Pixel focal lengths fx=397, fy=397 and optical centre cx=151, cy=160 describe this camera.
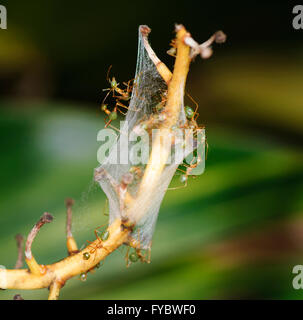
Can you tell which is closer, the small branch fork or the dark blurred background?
the small branch fork

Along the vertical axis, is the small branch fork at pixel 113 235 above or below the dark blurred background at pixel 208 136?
below

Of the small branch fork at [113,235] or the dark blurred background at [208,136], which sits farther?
the dark blurred background at [208,136]

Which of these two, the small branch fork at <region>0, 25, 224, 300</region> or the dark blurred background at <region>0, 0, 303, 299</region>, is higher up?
the dark blurred background at <region>0, 0, 303, 299</region>

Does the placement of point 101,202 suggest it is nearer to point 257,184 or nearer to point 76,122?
point 76,122

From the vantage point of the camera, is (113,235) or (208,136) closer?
(113,235)

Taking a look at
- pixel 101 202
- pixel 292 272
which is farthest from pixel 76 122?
pixel 292 272

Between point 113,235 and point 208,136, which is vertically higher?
point 208,136

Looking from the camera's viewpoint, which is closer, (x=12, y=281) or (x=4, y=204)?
(x=12, y=281)

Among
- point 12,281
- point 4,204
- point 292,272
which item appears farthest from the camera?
point 292,272
